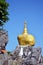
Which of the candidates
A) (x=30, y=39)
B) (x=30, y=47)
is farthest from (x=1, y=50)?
→ (x=30, y=39)

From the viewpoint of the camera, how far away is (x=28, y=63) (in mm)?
20781

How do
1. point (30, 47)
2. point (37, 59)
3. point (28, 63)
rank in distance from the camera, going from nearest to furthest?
point (28, 63) → point (37, 59) → point (30, 47)

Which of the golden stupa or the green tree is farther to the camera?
the golden stupa

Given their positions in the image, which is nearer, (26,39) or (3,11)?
(3,11)

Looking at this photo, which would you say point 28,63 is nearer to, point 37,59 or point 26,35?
point 37,59

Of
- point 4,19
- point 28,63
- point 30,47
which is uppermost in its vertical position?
point 4,19

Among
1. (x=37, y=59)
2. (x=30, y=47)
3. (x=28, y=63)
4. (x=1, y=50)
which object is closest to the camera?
(x=1, y=50)

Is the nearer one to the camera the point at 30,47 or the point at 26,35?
the point at 30,47

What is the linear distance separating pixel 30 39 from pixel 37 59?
444 cm

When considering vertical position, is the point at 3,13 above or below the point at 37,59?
above

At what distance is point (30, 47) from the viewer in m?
24.8

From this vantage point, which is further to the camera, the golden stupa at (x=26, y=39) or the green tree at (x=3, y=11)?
the golden stupa at (x=26, y=39)

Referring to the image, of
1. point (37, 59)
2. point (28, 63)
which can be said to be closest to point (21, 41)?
point (37, 59)

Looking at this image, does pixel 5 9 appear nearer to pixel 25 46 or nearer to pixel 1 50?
pixel 1 50
